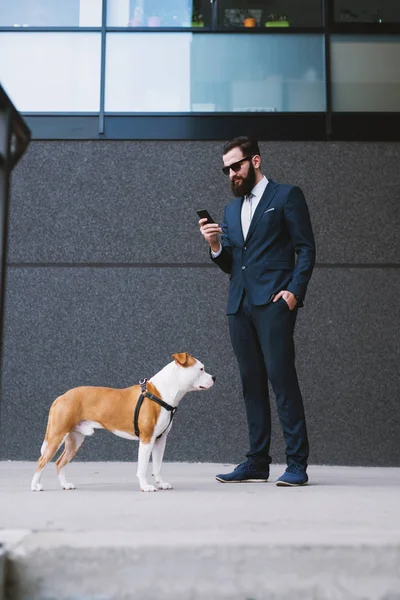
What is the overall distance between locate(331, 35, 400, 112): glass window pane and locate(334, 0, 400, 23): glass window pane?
0.12m

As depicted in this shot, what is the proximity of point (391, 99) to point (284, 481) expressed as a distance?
2974 mm

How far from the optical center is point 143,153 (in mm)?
5102

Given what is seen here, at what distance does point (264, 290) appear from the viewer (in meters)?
3.42

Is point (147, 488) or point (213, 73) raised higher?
point (213, 73)

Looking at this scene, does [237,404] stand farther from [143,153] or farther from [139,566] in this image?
[139,566]

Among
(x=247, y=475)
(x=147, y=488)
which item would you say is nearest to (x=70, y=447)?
(x=147, y=488)

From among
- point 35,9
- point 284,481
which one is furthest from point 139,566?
point 35,9

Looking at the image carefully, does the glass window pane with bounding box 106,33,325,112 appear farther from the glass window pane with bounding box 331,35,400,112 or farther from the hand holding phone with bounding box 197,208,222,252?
the hand holding phone with bounding box 197,208,222,252

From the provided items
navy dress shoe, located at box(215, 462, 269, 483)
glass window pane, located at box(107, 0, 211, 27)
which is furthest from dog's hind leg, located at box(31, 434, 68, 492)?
glass window pane, located at box(107, 0, 211, 27)

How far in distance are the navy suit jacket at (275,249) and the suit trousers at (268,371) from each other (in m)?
0.07

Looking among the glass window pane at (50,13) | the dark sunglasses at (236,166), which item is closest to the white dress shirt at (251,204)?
the dark sunglasses at (236,166)

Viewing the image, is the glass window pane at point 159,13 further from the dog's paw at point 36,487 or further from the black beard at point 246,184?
the dog's paw at point 36,487

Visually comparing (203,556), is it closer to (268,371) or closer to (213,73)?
(268,371)

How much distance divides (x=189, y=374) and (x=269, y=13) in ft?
9.82
